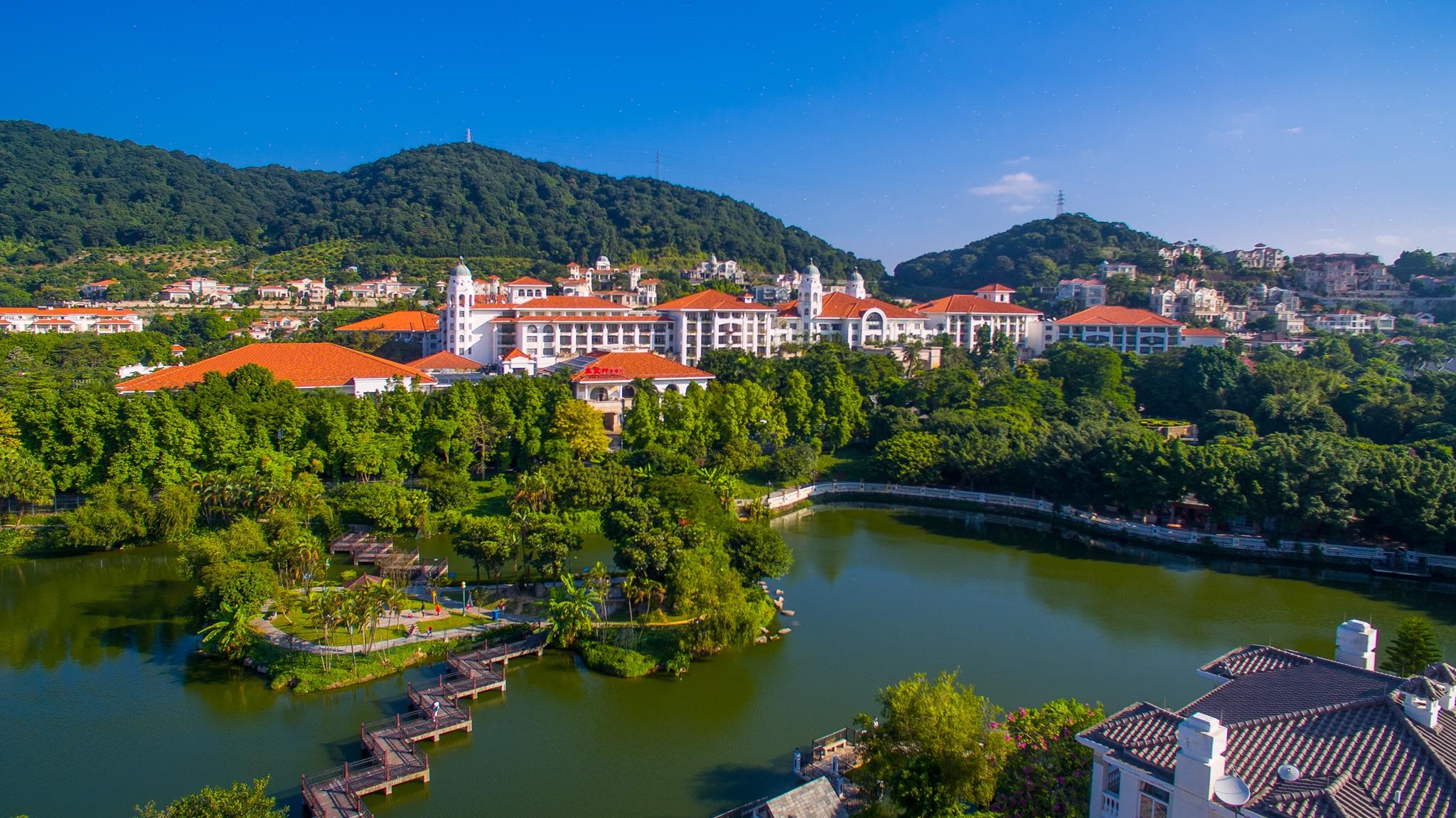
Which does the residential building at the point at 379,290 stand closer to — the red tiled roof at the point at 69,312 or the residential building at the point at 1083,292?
the red tiled roof at the point at 69,312

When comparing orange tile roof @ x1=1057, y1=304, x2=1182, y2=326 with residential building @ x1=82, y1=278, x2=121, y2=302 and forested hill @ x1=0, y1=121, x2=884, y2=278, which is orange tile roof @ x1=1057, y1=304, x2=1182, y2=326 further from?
residential building @ x1=82, y1=278, x2=121, y2=302

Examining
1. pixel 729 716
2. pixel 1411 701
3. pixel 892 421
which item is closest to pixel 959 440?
pixel 892 421

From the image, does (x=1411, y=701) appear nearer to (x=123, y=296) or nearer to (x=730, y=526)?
(x=730, y=526)

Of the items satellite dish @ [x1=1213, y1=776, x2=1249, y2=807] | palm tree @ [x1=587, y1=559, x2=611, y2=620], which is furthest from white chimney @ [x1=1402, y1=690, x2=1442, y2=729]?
palm tree @ [x1=587, y1=559, x2=611, y2=620]

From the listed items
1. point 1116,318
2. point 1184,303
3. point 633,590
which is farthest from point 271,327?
point 1184,303

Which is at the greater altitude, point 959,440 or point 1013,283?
point 1013,283

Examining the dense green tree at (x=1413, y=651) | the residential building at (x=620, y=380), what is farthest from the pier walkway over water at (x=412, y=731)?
the residential building at (x=620, y=380)

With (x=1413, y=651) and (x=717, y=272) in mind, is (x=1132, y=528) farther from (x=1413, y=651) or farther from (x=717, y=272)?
(x=717, y=272)
